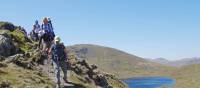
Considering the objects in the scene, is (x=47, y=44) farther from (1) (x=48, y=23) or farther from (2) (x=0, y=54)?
(2) (x=0, y=54)

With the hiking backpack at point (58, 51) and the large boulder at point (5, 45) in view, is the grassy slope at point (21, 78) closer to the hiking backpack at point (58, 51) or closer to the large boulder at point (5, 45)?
the hiking backpack at point (58, 51)

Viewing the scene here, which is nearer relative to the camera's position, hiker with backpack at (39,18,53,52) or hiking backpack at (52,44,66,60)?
hiking backpack at (52,44,66,60)

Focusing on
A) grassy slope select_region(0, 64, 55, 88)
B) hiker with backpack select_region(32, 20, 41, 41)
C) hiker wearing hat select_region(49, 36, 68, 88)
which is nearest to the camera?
grassy slope select_region(0, 64, 55, 88)

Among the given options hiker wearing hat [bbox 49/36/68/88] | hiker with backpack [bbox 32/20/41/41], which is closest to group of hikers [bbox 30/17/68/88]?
hiker wearing hat [bbox 49/36/68/88]

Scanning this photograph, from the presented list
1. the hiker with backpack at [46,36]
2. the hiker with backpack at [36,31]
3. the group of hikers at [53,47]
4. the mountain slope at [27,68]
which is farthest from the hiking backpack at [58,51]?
the hiker with backpack at [36,31]

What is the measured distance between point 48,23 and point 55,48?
5720 mm

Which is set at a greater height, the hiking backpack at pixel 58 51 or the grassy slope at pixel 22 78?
the hiking backpack at pixel 58 51

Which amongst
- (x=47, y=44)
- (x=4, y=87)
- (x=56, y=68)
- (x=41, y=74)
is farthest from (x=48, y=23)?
(x=4, y=87)

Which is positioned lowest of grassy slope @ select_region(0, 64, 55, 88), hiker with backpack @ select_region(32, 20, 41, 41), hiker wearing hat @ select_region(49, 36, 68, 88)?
grassy slope @ select_region(0, 64, 55, 88)

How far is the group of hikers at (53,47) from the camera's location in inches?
1036

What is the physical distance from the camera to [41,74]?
103 feet

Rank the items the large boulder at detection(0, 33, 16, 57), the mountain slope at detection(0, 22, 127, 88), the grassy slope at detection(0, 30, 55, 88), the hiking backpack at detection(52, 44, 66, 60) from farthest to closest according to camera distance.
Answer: the large boulder at detection(0, 33, 16, 57), the mountain slope at detection(0, 22, 127, 88), the hiking backpack at detection(52, 44, 66, 60), the grassy slope at detection(0, 30, 55, 88)

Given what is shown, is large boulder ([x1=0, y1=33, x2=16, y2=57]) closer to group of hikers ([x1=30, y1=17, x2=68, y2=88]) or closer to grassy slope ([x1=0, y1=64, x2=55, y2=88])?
group of hikers ([x1=30, y1=17, x2=68, y2=88])

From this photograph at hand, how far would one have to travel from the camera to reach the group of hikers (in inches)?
1036
